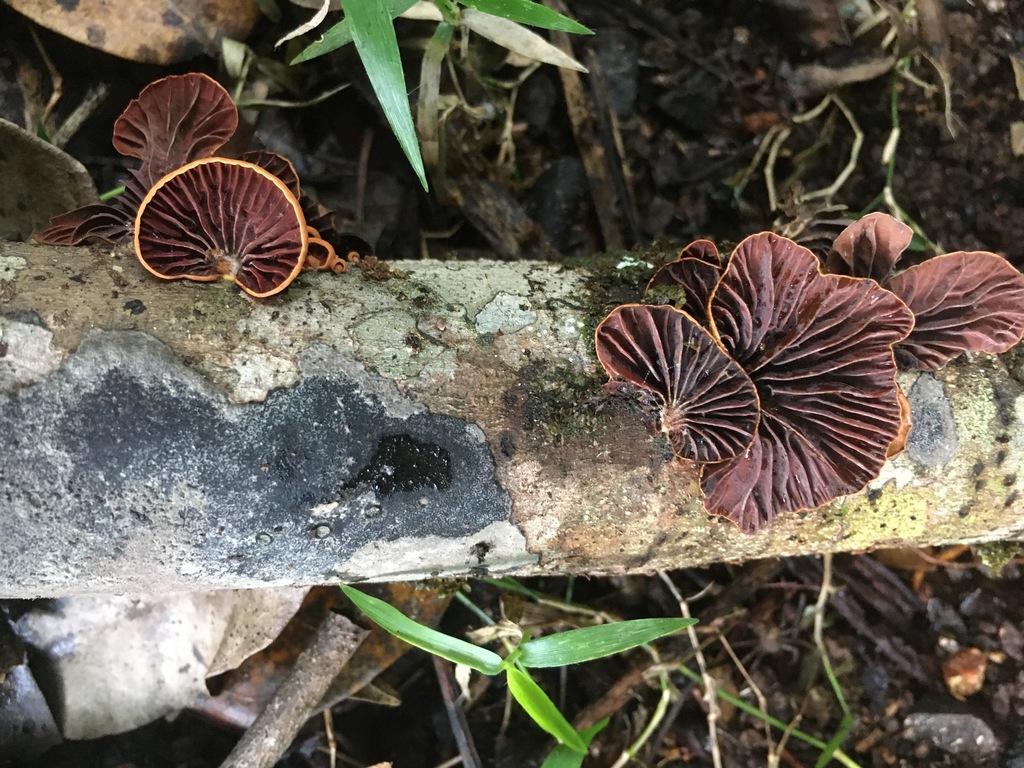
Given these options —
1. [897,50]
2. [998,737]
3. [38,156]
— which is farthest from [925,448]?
[38,156]

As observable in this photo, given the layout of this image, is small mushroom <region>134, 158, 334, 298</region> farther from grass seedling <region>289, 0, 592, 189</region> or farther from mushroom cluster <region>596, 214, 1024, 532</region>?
mushroom cluster <region>596, 214, 1024, 532</region>

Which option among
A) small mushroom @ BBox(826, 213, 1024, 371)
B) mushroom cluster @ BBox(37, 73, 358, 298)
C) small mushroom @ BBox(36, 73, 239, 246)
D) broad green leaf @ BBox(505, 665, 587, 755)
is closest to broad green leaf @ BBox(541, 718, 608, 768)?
broad green leaf @ BBox(505, 665, 587, 755)

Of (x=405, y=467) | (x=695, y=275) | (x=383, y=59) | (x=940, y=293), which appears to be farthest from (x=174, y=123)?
(x=940, y=293)

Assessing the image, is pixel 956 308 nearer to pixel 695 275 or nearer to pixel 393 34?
pixel 695 275

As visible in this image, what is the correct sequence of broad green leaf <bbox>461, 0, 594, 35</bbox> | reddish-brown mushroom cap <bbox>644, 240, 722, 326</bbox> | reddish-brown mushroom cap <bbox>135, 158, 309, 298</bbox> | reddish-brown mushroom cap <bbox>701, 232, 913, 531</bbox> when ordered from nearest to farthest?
1. reddish-brown mushroom cap <bbox>135, 158, 309, 298</bbox>
2. reddish-brown mushroom cap <bbox>701, 232, 913, 531</bbox>
3. reddish-brown mushroom cap <bbox>644, 240, 722, 326</bbox>
4. broad green leaf <bbox>461, 0, 594, 35</bbox>

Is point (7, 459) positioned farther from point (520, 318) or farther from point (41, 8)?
point (41, 8)
